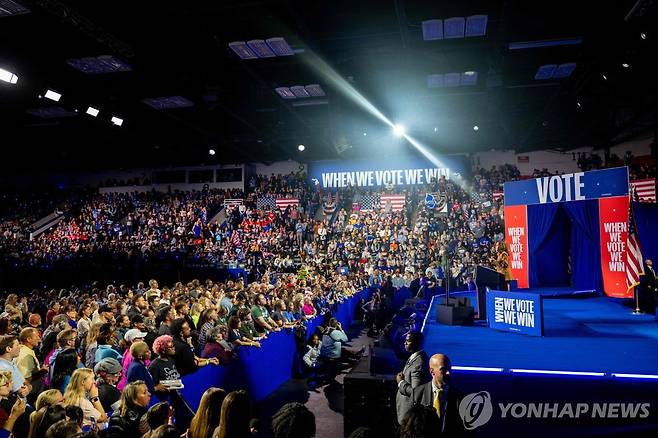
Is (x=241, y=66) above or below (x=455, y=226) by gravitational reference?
above

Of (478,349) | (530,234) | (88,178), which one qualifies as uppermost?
(88,178)

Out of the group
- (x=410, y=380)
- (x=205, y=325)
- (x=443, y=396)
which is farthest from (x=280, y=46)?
(x=443, y=396)

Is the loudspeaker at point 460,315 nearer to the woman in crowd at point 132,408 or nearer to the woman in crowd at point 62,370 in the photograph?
the woman in crowd at point 132,408

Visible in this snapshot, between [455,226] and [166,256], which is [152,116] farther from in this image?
[455,226]

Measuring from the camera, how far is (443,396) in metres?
3.99

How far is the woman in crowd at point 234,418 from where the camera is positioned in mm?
2865

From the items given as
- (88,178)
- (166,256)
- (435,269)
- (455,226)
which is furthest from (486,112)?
(88,178)

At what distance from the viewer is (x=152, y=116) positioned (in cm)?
1894

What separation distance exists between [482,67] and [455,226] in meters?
9.97

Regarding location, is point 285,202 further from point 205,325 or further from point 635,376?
point 635,376

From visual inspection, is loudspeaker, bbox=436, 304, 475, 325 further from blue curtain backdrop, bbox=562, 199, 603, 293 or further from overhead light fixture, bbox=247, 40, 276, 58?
overhead light fixture, bbox=247, 40, 276, 58

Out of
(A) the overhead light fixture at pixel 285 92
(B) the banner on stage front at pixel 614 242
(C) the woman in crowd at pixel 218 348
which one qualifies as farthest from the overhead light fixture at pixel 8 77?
(B) the banner on stage front at pixel 614 242

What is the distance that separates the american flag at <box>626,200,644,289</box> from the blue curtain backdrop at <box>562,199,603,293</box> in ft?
4.11

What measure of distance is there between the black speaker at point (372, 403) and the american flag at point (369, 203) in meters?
21.4
